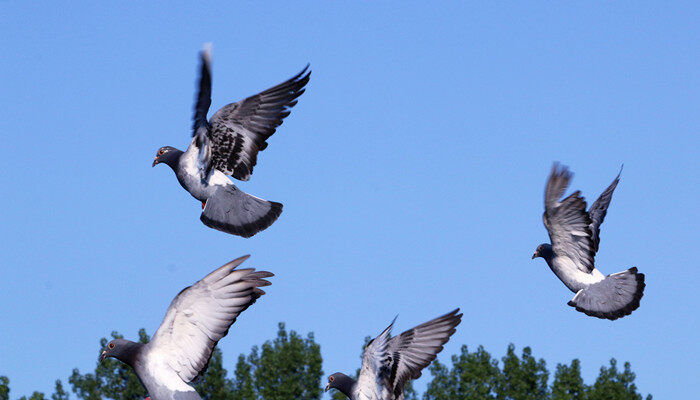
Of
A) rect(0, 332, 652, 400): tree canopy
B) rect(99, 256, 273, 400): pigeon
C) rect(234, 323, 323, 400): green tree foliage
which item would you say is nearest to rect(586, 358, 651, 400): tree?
rect(0, 332, 652, 400): tree canopy

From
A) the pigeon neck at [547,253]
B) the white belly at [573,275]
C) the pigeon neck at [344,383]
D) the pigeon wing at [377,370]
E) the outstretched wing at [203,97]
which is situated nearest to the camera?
the outstretched wing at [203,97]

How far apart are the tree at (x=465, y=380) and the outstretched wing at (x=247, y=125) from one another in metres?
50.2

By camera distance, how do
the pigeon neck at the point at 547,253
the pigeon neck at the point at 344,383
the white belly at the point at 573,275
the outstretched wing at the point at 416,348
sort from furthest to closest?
the pigeon neck at the point at 547,253, the white belly at the point at 573,275, the pigeon neck at the point at 344,383, the outstretched wing at the point at 416,348

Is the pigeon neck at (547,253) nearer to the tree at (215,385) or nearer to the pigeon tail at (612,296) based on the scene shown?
the pigeon tail at (612,296)

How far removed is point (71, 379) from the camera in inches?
2516

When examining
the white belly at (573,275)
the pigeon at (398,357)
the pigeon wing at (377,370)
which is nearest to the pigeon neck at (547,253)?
the white belly at (573,275)

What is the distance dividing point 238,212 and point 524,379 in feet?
173

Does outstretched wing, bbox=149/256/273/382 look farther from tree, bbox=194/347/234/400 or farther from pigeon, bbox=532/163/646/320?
tree, bbox=194/347/234/400

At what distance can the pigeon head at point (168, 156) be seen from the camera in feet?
48.9

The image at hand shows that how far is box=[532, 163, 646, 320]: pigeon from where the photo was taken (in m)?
16.8

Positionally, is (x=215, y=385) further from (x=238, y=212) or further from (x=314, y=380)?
(x=238, y=212)

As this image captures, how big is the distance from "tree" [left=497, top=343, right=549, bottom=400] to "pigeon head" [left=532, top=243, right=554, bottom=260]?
1818 inches

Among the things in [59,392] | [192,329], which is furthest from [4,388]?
[192,329]

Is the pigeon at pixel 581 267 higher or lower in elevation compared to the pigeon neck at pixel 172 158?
lower
